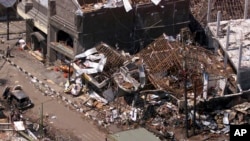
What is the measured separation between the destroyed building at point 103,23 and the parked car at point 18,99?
4721 millimetres

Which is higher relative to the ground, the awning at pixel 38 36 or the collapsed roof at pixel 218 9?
the collapsed roof at pixel 218 9

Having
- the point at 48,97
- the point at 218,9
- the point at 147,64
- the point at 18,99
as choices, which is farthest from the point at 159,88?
the point at 218,9

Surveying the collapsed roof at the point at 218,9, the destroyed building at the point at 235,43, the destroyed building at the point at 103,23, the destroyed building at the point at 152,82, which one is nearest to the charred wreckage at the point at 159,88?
the destroyed building at the point at 152,82

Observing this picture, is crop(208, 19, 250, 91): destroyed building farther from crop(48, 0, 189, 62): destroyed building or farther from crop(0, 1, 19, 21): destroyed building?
crop(0, 1, 19, 21): destroyed building

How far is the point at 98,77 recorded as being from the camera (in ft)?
141

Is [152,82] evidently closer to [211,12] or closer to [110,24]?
[110,24]

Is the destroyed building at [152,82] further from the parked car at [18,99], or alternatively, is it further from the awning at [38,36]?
the awning at [38,36]

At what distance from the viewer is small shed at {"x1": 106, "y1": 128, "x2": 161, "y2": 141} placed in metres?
36.1

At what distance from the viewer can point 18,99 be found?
138 ft

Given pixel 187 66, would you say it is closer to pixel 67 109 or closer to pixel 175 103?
pixel 175 103

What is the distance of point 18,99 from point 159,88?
26.3 ft

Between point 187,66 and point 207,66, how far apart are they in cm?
137

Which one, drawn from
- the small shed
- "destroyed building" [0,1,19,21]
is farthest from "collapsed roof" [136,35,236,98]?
"destroyed building" [0,1,19,21]

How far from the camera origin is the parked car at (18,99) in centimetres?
4197
